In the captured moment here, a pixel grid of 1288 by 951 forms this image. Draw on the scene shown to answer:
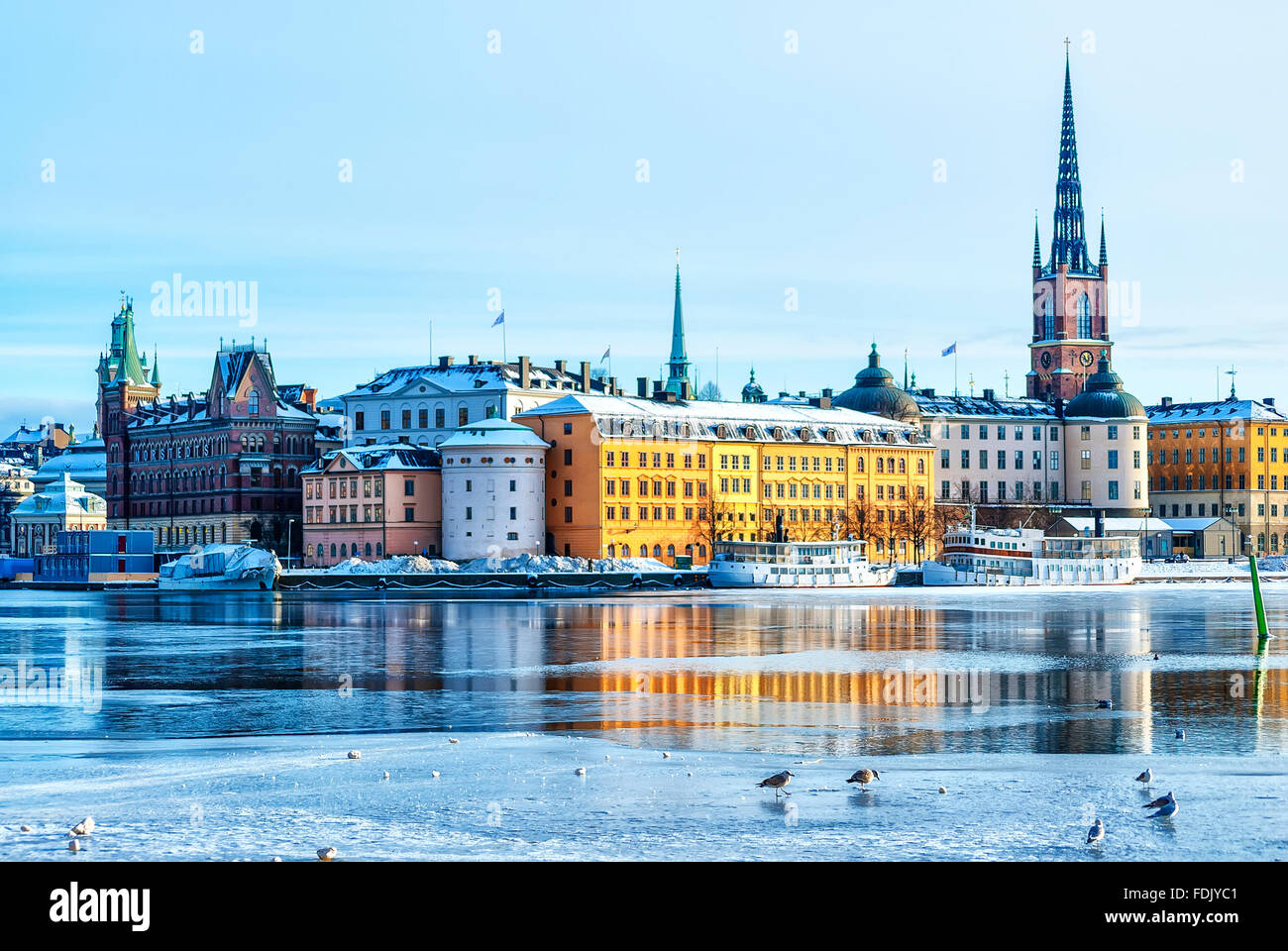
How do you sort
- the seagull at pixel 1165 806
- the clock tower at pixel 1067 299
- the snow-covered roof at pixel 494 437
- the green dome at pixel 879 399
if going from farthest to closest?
the clock tower at pixel 1067 299 < the green dome at pixel 879 399 < the snow-covered roof at pixel 494 437 < the seagull at pixel 1165 806

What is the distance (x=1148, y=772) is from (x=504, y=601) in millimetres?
71027

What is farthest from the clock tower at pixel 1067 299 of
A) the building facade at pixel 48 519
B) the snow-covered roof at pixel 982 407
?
the building facade at pixel 48 519

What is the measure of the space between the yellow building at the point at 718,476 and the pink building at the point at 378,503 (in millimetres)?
8626

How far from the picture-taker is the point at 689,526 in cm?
12850

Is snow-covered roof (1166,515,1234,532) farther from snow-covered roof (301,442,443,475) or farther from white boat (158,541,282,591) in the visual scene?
white boat (158,541,282,591)

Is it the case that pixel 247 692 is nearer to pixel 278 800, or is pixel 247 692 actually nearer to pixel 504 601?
pixel 278 800

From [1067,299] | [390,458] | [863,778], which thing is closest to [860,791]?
[863,778]

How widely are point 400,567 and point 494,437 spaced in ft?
41.4

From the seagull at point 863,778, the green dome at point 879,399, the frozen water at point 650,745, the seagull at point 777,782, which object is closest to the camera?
the frozen water at point 650,745

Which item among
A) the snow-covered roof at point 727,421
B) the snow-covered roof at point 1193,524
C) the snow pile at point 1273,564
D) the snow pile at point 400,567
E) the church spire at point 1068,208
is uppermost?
the church spire at point 1068,208

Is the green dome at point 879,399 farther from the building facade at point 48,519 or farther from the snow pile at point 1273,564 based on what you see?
the building facade at point 48,519

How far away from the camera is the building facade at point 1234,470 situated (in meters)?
164

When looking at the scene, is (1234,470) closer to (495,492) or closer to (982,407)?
(982,407)
